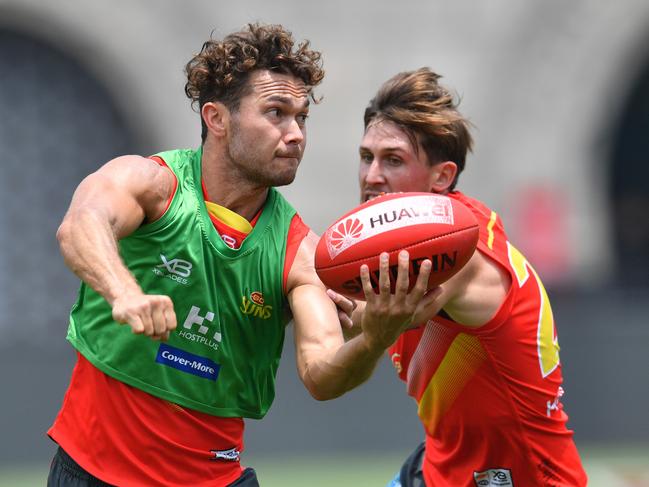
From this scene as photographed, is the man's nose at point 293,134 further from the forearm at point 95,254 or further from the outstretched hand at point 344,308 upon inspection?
the forearm at point 95,254

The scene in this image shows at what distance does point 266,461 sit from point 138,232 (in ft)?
21.0

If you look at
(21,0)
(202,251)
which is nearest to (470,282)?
(202,251)

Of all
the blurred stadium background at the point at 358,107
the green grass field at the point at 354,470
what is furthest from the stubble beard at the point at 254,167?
the blurred stadium background at the point at 358,107

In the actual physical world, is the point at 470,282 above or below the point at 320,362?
above

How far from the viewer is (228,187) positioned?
5.60 m

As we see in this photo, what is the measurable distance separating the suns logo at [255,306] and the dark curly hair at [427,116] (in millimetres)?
1170

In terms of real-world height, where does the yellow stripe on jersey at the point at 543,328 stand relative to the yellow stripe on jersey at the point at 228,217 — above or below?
below

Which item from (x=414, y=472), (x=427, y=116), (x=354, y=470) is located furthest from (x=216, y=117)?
(x=354, y=470)

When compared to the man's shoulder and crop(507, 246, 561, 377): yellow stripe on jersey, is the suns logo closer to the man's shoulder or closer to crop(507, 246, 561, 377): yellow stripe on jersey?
the man's shoulder

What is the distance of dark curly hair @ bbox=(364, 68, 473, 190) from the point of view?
6.04 metres

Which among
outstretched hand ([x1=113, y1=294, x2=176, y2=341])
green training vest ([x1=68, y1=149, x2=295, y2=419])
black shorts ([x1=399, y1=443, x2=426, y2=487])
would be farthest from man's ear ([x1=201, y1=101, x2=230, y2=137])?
black shorts ([x1=399, y1=443, x2=426, y2=487])

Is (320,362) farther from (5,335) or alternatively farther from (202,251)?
(5,335)

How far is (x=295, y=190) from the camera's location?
14000 mm

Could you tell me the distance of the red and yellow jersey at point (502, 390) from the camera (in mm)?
5625
